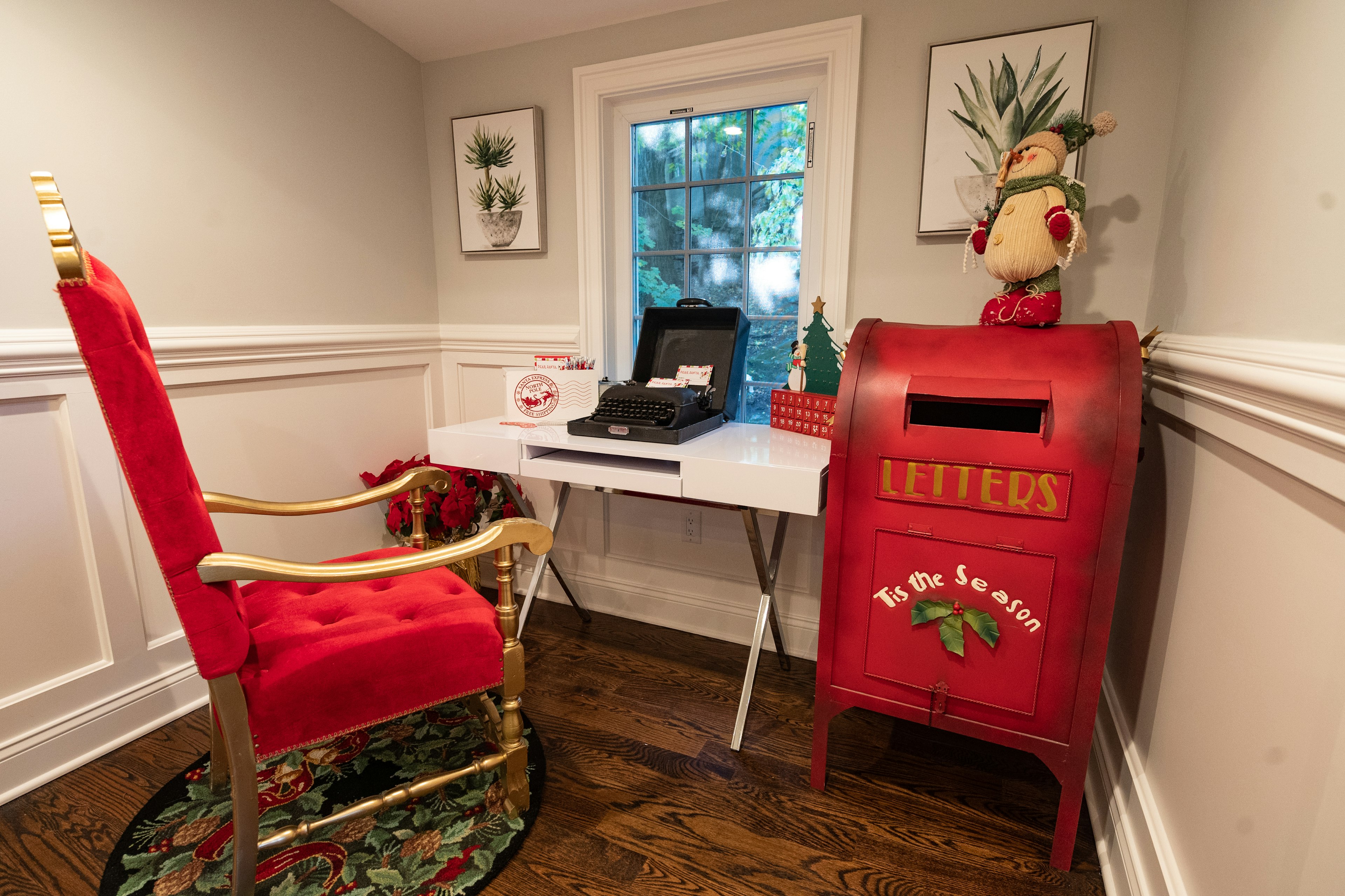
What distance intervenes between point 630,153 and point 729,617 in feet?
5.89

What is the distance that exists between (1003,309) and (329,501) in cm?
170

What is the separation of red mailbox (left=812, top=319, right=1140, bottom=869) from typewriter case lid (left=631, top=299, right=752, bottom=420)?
2.33ft

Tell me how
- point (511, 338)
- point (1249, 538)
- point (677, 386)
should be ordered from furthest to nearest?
point (511, 338)
point (677, 386)
point (1249, 538)

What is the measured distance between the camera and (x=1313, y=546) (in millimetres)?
827

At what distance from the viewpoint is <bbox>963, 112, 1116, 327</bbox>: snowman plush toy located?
56.3 inches

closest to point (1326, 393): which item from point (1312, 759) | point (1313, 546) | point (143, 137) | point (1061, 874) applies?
point (1313, 546)

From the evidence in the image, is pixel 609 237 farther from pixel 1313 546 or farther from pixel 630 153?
pixel 1313 546

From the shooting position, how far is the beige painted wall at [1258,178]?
88cm

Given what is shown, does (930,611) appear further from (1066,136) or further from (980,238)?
(1066,136)

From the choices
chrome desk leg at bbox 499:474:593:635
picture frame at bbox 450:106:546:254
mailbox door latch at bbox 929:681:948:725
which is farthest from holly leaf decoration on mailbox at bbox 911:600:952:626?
picture frame at bbox 450:106:546:254

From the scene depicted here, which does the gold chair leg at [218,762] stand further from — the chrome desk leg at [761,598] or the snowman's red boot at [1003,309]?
the snowman's red boot at [1003,309]

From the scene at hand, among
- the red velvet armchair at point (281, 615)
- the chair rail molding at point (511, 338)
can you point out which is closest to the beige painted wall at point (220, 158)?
the chair rail molding at point (511, 338)

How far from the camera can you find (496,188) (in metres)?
2.53

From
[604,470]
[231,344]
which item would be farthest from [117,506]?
[604,470]
